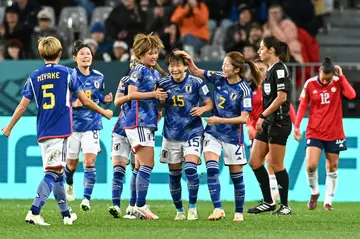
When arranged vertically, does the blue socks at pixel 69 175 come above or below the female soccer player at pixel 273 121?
below

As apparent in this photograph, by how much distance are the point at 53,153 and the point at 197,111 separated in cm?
207

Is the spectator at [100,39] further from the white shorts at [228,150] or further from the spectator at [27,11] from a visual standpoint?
the white shorts at [228,150]

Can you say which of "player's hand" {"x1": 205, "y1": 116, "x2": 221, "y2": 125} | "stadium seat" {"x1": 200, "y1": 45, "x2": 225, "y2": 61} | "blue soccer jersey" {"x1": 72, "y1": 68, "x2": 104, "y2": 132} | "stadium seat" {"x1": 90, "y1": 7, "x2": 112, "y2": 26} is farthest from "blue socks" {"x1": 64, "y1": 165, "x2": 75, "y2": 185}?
"stadium seat" {"x1": 90, "y1": 7, "x2": 112, "y2": 26}

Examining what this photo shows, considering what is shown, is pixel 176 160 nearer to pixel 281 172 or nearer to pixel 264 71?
pixel 281 172

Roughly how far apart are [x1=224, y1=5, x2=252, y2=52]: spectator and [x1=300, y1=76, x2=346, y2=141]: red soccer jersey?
17.2 ft

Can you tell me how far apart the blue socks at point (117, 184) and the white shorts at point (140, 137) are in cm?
89

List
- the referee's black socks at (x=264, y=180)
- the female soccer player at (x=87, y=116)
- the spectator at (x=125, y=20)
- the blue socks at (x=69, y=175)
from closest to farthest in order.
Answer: the referee's black socks at (x=264, y=180)
the female soccer player at (x=87, y=116)
the blue socks at (x=69, y=175)
the spectator at (x=125, y=20)

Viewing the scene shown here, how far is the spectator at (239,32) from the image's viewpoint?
22.9 meters

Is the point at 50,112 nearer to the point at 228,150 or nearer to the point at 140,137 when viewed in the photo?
the point at 140,137

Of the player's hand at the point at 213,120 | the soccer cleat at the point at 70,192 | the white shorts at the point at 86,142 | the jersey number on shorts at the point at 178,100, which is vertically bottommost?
the soccer cleat at the point at 70,192

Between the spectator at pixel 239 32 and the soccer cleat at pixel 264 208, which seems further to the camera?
the spectator at pixel 239 32

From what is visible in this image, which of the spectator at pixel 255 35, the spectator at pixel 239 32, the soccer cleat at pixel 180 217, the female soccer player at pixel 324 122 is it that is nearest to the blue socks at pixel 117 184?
the soccer cleat at pixel 180 217

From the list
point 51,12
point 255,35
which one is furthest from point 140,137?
point 51,12

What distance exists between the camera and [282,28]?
2417cm
